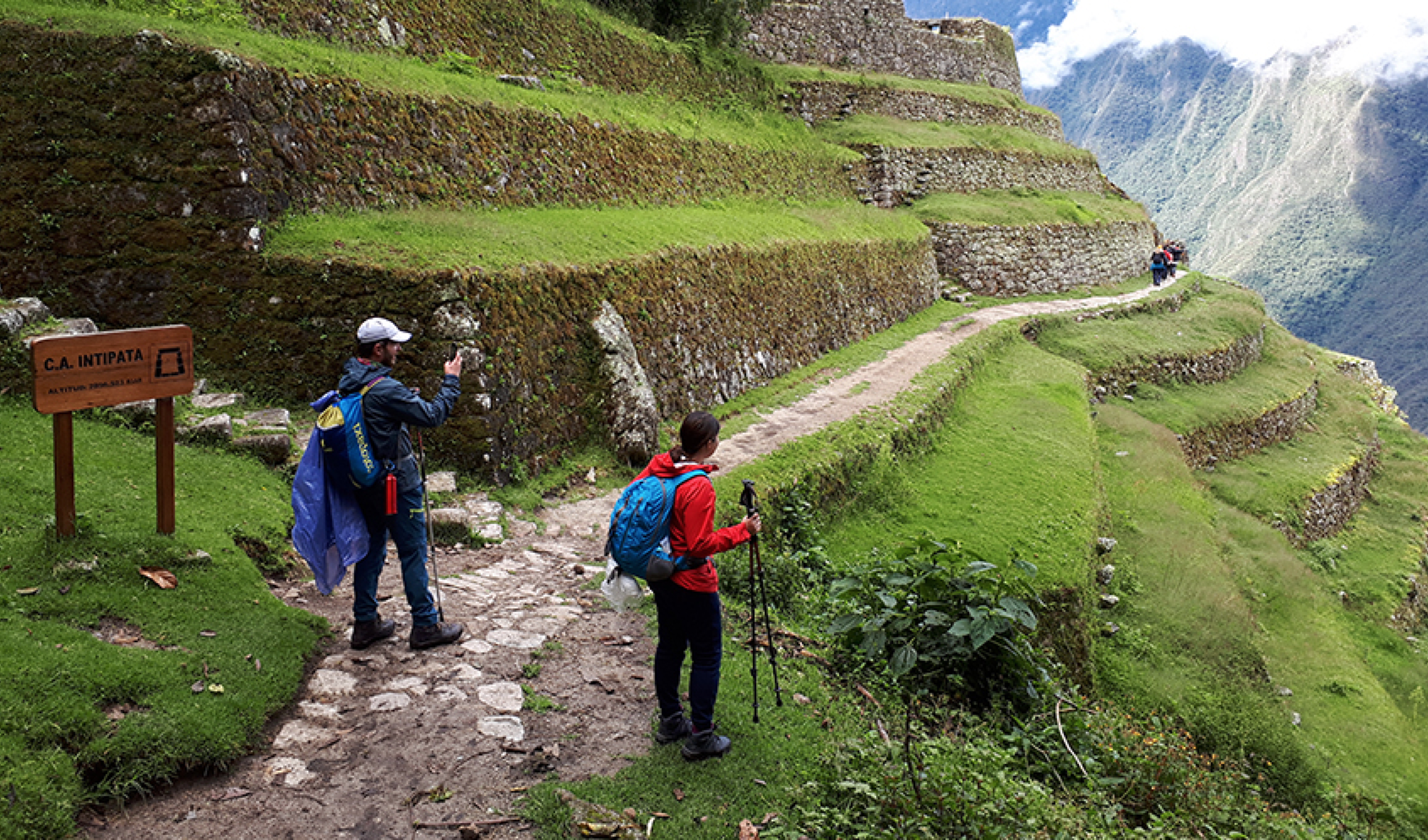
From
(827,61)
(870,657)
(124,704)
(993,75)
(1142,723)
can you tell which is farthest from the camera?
(993,75)

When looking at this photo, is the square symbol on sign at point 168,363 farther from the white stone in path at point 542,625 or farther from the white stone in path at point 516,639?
the white stone in path at point 542,625

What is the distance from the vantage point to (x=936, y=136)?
115 ft

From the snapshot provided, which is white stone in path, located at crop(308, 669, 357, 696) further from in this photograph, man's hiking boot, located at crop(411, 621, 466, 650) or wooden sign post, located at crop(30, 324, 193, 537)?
wooden sign post, located at crop(30, 324, 193, 537)

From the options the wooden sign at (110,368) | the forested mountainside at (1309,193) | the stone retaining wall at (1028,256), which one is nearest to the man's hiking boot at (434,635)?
the wooden sign at (110,368)

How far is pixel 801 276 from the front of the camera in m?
19.0

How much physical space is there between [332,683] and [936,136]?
34.5m

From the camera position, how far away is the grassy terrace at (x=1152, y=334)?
25297mm

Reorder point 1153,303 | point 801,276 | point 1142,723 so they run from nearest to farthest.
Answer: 1. point 1142,723
2. point 801,276
3. point 1153,303

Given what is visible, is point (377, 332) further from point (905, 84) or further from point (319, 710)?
point (905, 84)

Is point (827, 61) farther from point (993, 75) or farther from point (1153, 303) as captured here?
point (1153, 303)

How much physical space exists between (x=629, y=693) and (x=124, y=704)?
10.1 feet

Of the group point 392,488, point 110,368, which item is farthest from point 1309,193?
point 110,368

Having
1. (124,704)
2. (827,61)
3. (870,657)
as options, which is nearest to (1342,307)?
(827,61)

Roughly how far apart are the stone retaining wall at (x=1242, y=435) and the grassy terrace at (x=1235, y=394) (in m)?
0.18
